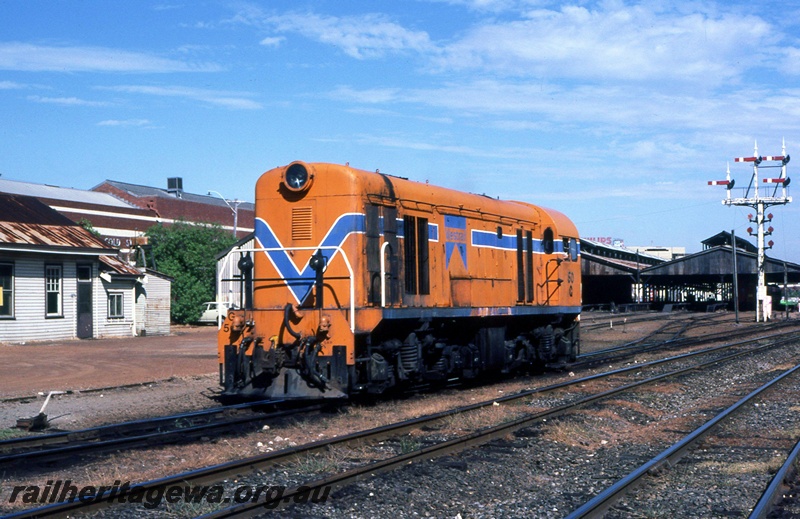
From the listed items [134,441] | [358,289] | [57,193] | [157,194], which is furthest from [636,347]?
[157,194]

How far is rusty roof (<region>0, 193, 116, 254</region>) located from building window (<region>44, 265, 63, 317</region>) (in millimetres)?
984

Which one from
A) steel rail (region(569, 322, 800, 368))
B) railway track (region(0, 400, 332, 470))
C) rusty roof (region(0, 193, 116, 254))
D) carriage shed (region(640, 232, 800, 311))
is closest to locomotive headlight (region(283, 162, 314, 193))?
railway track (region(0, 400, 332, 470))

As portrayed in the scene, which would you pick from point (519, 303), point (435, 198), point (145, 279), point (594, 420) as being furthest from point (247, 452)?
point (145, 279)

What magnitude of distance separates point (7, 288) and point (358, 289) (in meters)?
19.3

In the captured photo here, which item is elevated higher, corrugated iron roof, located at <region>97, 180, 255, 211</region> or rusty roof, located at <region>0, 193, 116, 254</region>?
corrugated iron roof, located at <region>97, 180, 255, 211</region>

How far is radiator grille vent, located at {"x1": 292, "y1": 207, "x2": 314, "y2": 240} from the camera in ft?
41.5

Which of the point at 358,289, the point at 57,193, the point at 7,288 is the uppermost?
the point at 57,193

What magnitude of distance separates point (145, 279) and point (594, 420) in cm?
2877

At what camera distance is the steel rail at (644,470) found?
6586 mm

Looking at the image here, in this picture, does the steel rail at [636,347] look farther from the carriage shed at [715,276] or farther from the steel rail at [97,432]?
the carriage shed at [715,276]

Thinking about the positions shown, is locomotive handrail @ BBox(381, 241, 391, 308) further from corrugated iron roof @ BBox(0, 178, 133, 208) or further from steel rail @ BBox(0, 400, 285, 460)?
corrugated iron roof @ BBox(0, 178, 133, 208)

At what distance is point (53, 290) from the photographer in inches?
1145

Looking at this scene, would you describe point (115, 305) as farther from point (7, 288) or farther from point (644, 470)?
point (644, 470)

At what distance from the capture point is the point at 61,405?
1305 cm
